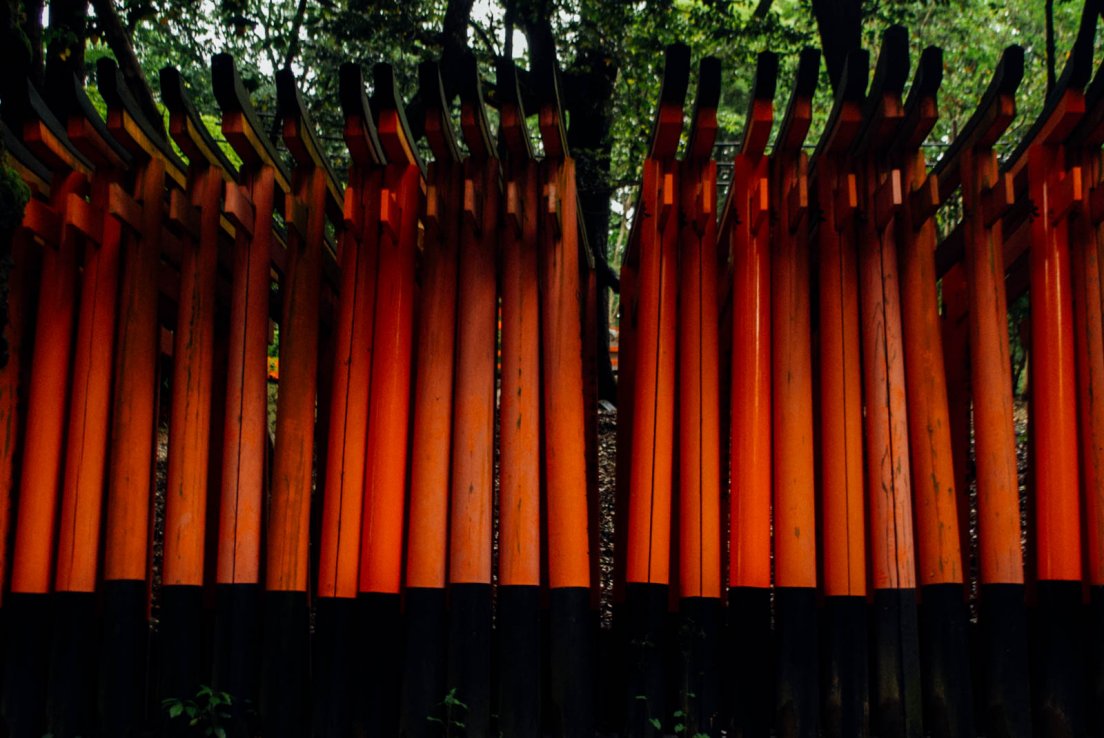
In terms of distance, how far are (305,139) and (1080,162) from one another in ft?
10.8

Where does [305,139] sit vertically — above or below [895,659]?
above

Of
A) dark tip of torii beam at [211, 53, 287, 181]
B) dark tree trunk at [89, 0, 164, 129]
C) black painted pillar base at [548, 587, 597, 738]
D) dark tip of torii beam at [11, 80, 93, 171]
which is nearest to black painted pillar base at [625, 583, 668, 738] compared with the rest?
black painted pillar base at [548, 587, 597, 738]

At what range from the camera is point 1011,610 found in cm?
401

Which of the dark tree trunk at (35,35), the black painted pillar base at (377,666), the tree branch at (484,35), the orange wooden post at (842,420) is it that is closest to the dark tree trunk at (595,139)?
the tree branch at (484,35)

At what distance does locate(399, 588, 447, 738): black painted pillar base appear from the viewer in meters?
4.00

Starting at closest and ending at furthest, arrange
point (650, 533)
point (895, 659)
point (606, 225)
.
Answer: point (895, 659) → point (650, 533) → point (606, 225)

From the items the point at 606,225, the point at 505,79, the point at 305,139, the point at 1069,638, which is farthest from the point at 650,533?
the point at 606,225

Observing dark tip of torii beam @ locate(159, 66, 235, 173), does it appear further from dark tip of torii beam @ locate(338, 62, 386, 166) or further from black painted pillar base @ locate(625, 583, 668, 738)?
black painted pillar base @ locate(625, 583, 668, 738)

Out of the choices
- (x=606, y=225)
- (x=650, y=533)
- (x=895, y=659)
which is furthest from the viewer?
(x=606, y=225)

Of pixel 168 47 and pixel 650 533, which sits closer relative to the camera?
pixel 650 533

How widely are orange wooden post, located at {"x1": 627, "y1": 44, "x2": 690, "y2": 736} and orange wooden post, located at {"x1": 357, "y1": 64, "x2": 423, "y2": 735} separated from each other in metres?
0.96

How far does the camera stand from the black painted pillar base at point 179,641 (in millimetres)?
4098

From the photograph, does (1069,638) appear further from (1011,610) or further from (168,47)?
(168,47)

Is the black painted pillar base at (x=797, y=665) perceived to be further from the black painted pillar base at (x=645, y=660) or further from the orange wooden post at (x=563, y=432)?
the orange wooden post at (x=563, y=432)
